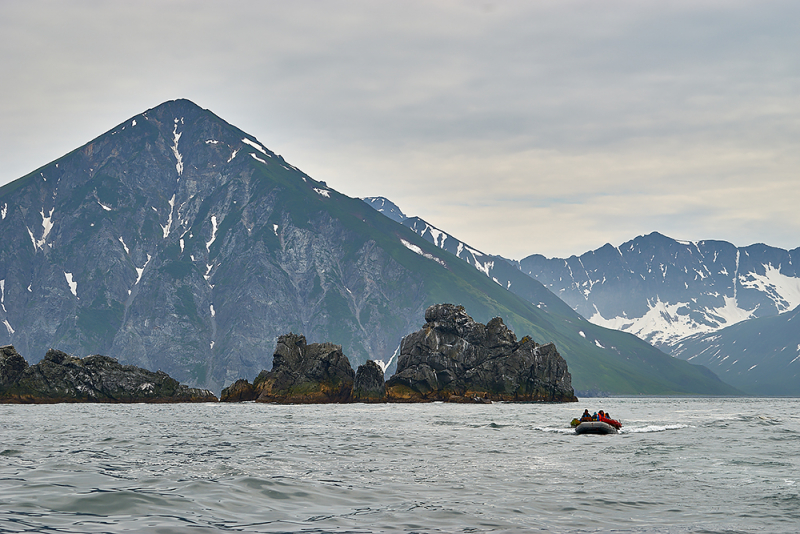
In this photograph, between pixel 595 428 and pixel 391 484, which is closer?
pixel 391 484

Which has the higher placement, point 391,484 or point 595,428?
point 595,428

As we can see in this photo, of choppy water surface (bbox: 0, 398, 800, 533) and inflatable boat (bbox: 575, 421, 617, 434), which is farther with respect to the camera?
inflatable boat (bbox: 575, 421, 617, 434)

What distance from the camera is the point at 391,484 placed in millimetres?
39062

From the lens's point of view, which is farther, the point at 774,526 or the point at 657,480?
the point at 657,480

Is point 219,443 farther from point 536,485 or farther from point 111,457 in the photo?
point 536,485

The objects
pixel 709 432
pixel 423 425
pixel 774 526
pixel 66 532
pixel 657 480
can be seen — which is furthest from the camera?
pixel 423 425

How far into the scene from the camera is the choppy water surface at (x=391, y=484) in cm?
2800

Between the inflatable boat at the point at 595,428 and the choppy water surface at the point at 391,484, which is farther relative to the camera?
the inflatable boat at the point at 595,428

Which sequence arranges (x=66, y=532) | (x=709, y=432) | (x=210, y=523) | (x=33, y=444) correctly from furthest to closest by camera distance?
(x=709, y=432), (x=33, y=444), (x=210, y=523), (x=66, y=532)

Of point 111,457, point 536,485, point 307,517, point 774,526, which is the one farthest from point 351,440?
point 774,526

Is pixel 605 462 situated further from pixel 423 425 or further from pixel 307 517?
pixel 423 425

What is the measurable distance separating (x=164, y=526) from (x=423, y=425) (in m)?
70.4

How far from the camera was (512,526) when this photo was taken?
91.1 feet

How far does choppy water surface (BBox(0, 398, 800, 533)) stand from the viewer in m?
28.0
